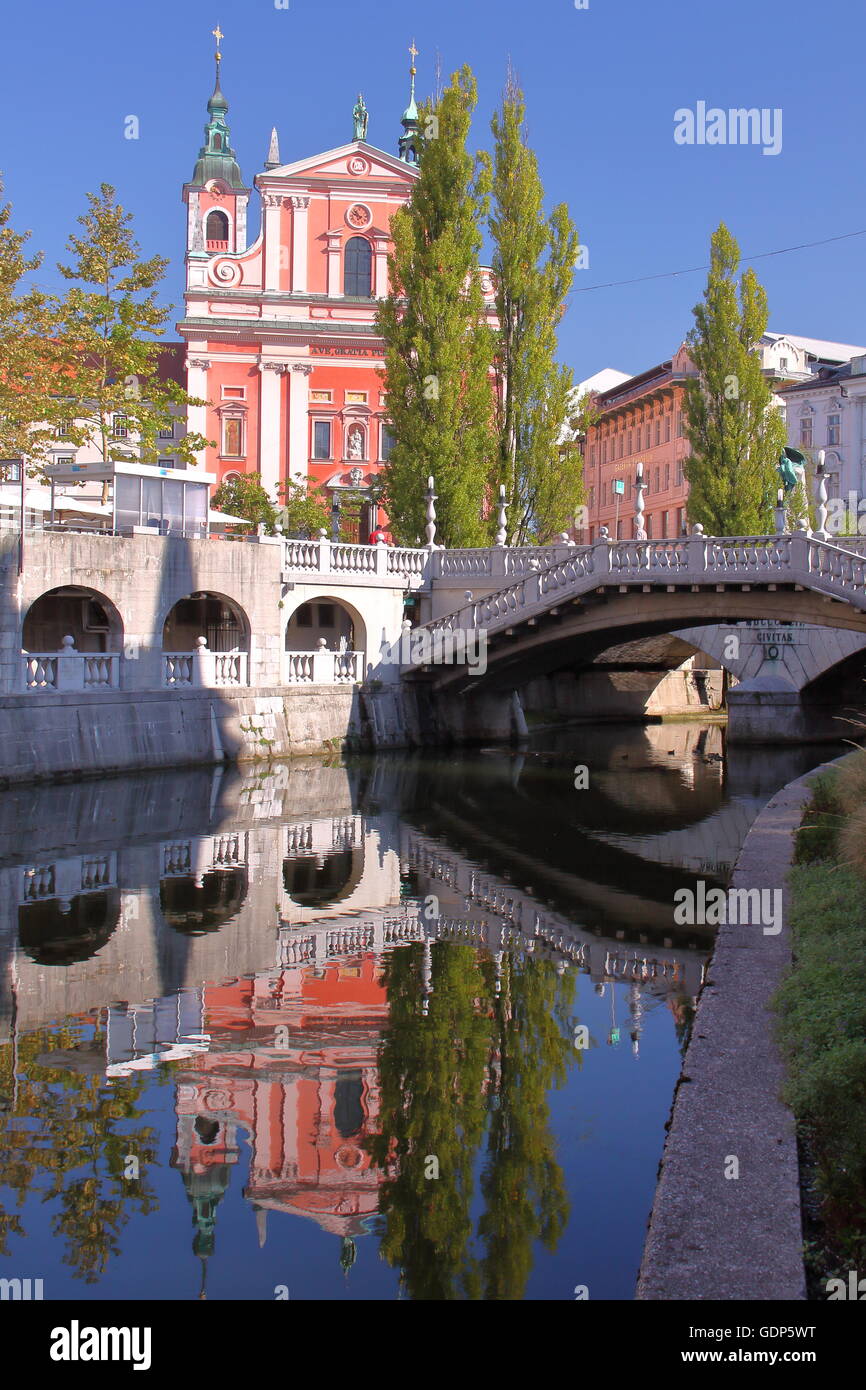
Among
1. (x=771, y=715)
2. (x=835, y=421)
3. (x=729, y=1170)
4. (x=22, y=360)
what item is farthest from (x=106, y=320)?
(x=835, y=421)

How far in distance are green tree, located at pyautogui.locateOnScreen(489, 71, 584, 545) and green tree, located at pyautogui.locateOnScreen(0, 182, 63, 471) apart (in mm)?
13019

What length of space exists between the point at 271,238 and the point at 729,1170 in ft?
195

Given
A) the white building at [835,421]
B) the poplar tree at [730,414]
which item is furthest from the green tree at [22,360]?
the white building at [835,421]

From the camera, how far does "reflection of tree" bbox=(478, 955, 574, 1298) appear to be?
7.16 meters

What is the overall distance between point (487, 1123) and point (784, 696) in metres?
30.9

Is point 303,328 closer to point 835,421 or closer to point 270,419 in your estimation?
point 270,419

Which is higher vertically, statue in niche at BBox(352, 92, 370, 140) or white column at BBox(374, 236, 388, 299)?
statue in niche at BBox(352, 92, 370, 140)

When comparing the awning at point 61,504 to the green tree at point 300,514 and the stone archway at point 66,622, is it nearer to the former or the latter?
the stone archway at point 66,622

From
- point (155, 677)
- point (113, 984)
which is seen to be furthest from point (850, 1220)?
point (155, 677)

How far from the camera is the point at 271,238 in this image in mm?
61250

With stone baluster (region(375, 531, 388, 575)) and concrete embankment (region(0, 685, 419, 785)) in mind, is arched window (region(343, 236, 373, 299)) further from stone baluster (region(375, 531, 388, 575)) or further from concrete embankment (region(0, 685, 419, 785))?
concrete embankment (region(0, 685, 419, 785))

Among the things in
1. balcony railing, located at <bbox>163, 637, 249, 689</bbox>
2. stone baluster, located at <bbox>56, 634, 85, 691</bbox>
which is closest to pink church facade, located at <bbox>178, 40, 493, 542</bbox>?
balcony railing, located at <bbox>163, 637, 249, 689</bbox>

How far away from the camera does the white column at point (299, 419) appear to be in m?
60.2

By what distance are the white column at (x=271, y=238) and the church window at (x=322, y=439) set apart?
6229 mm
